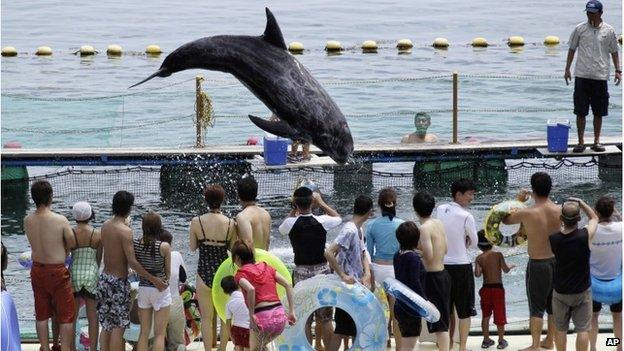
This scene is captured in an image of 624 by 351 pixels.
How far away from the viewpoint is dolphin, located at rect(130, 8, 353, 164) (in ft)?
30.6

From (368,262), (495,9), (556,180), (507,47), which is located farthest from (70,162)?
(495,9)

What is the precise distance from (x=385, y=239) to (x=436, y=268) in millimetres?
484

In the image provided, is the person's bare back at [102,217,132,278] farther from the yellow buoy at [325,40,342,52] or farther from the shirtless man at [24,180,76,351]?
the yellow buoy at [325,40,342,52]

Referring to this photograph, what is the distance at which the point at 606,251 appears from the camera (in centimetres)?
1072

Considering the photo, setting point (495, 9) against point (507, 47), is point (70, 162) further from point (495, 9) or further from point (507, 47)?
point (495, 9)

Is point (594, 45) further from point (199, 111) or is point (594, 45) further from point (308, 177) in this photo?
point (199, 111)

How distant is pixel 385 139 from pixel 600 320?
13.2 meters

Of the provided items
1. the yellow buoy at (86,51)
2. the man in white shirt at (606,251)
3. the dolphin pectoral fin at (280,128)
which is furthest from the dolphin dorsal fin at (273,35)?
the yellow buoy at (86,51)

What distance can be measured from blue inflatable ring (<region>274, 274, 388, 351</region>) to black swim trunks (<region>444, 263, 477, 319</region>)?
0.76 metres

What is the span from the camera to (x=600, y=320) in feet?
40.1

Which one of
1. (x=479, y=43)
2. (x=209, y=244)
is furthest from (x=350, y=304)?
(x=479, y=43)

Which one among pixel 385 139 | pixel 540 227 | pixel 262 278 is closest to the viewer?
pixel 262 278

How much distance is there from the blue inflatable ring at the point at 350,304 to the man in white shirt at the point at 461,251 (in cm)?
77

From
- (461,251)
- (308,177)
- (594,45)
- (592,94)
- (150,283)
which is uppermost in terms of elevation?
(594,45)
